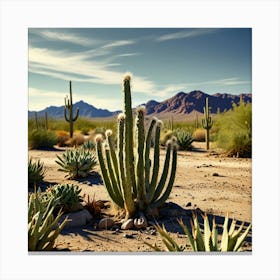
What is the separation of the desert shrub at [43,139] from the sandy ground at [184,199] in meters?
0.15

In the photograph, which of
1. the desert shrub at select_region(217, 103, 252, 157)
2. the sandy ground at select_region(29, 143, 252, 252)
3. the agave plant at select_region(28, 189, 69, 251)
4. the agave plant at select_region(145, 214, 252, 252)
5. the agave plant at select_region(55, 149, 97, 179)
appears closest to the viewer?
the agave plant at select_region(145, 214, 252, 252)

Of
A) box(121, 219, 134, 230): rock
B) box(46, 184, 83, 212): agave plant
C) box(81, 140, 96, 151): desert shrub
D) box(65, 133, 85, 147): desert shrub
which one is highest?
box(65, 133, 85, 147): desert shrub

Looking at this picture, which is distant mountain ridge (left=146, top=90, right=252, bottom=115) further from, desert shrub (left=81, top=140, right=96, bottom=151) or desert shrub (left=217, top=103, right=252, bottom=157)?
desert shrub (left=81, top=140, right=96, bottom=151)

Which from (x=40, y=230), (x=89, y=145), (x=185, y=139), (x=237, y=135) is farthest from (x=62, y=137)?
(x=40, y=230)

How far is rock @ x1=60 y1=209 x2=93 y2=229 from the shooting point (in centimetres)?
449

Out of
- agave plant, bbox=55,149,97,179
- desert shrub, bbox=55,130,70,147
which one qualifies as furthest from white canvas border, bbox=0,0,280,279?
desert shrub, bbox=55,130,70,147

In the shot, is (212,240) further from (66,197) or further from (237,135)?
(237,135)

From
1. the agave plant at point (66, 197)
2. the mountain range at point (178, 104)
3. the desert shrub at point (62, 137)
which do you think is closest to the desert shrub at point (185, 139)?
the desert shrub at point (62, 137)

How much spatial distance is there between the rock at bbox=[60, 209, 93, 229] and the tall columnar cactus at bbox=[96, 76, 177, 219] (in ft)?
1.18

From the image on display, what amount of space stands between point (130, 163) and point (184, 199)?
46.1 inches
